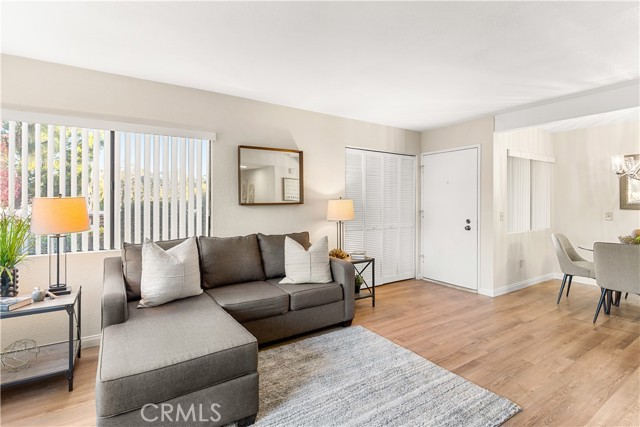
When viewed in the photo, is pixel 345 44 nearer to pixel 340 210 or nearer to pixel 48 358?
pixel 340 210

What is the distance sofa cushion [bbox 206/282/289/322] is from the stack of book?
3.90 feet

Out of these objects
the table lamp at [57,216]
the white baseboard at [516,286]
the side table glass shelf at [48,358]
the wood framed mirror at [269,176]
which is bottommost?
the white baseboard at [516,286]

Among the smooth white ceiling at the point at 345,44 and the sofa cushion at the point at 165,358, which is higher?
the smooth white ceiling at the point at 345,44

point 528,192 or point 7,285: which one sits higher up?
point 528,192

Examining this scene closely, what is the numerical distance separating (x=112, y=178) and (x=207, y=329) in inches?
71.9

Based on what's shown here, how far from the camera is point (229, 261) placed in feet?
9.82

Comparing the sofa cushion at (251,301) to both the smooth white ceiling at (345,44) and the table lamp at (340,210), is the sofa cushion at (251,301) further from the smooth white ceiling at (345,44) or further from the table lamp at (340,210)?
the smooth white ceiling at (345,44)

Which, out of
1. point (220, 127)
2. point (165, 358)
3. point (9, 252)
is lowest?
point (165, 358)

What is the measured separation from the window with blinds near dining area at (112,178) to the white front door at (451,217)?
3396mm

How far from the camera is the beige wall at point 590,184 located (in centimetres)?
445

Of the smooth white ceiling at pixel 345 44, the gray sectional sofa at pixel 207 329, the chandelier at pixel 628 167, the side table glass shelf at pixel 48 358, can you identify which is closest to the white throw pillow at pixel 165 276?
the gray sectional sofa at pixel 207 329

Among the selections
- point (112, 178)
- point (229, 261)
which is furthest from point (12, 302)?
point (229, 261)

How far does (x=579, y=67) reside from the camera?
8.84 feet

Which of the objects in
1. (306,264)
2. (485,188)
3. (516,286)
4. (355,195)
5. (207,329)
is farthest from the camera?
(516,286)
